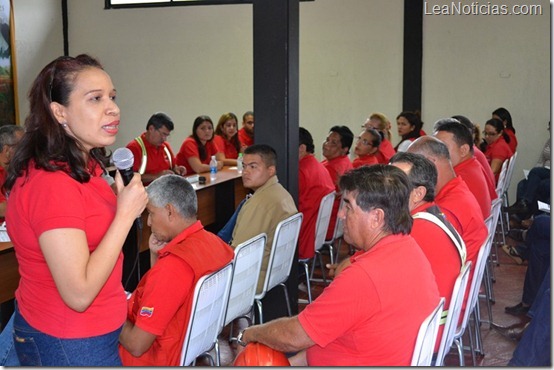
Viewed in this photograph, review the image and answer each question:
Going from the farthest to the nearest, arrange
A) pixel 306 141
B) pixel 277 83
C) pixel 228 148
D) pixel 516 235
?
pixel 228 148, pixel 516 235, pixel 306 141, pixel 277 83

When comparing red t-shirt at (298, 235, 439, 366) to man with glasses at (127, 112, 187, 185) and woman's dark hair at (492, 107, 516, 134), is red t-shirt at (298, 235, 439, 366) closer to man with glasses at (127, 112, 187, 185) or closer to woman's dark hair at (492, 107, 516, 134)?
man with glasses at (127, 112, 187, 185)

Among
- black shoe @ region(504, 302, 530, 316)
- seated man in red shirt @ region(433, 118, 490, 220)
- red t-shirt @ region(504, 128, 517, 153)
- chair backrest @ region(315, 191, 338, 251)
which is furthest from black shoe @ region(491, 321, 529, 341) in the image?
red t-shirt @ region(504, 128, 517, 153)

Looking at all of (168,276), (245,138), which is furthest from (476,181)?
(245,138)

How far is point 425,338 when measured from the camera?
199 cm

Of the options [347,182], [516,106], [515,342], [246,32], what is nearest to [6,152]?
[347,182]

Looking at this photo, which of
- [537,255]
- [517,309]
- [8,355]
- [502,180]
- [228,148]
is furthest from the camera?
[228,148]

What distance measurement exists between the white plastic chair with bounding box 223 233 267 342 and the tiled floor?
79 centimetres

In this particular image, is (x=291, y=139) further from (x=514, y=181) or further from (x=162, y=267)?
(x=514, y=181)

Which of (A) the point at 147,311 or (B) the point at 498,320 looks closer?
(A) the point at 147,311

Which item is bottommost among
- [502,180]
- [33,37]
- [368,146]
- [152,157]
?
[502,180]

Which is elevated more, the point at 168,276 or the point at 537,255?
the point at 168,276

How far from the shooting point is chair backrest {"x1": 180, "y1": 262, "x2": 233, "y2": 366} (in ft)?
8.16

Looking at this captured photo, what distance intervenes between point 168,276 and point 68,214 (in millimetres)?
936

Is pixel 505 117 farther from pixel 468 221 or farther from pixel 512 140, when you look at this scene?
pixel 468 221
